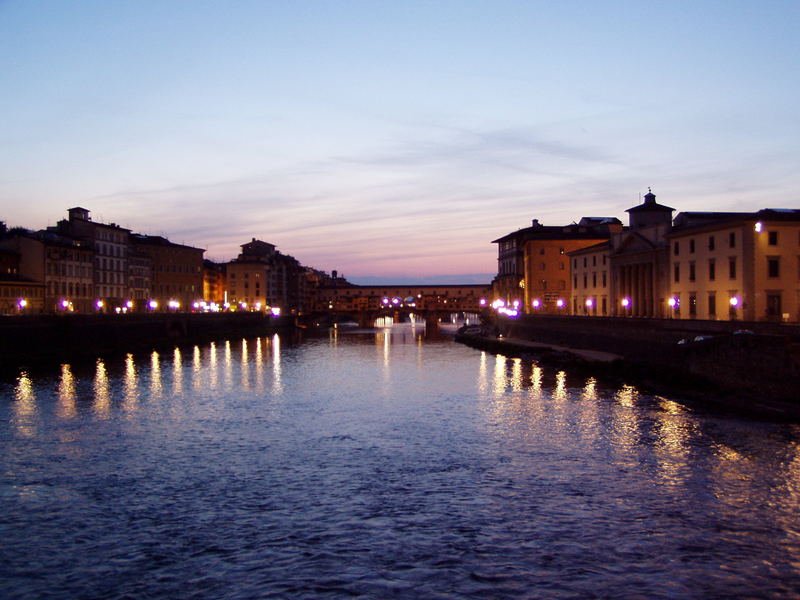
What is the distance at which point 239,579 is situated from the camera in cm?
1661

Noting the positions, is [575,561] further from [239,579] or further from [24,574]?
[24,574]

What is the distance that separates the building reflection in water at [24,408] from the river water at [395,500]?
10.2 inches

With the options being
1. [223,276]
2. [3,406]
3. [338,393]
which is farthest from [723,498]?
[223,276]

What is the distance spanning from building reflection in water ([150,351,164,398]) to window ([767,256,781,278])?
141ft

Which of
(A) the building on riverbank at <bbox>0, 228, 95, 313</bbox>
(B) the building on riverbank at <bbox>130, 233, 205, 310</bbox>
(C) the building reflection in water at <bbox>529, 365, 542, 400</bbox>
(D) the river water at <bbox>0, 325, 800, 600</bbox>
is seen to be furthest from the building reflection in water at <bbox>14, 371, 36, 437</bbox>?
(B) the building on riverbank at <bbox>130, 233, 205, 310</bbox>

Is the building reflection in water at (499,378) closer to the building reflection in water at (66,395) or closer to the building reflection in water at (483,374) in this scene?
the building reflection in water at (483,374)

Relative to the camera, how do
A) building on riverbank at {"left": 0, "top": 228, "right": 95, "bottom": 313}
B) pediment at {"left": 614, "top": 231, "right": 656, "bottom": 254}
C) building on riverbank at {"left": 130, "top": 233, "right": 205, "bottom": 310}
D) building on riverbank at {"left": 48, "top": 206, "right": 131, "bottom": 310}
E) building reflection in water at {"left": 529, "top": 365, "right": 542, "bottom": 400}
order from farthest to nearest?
building on riverbank at {"left": 130, "top": 233, "right": 205, "bottom": 310} → building on riverbank at {"left": 48, "top": 206, "right": 131, "bottom": 310} → building on riverbank at {"left": 0, "top": 228, "right": 95, "bottom": 313} → pediment at {"left": 614, "top": 231, "right": 656, "bottom": 254} → building reflection in water at {"left": 529, "top": 365, "right": 542, "bottom": 400}

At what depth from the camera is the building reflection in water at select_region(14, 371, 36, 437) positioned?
33.1 metres

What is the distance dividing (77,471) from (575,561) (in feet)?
55.6

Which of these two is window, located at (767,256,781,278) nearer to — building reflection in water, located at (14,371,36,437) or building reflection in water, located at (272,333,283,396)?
building reflection in water, located at (272,333,283,396)

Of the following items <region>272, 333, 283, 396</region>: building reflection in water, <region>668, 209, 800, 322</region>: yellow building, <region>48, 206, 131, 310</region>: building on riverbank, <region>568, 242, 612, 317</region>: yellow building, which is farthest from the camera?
<region>48, 206, 131, 310</region>: building on riverbank

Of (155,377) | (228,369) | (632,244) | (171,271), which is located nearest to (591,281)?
(632,244)

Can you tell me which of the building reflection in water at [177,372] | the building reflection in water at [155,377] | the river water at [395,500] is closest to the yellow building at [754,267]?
the river water at [395,500]

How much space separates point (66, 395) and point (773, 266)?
48.4 metres
